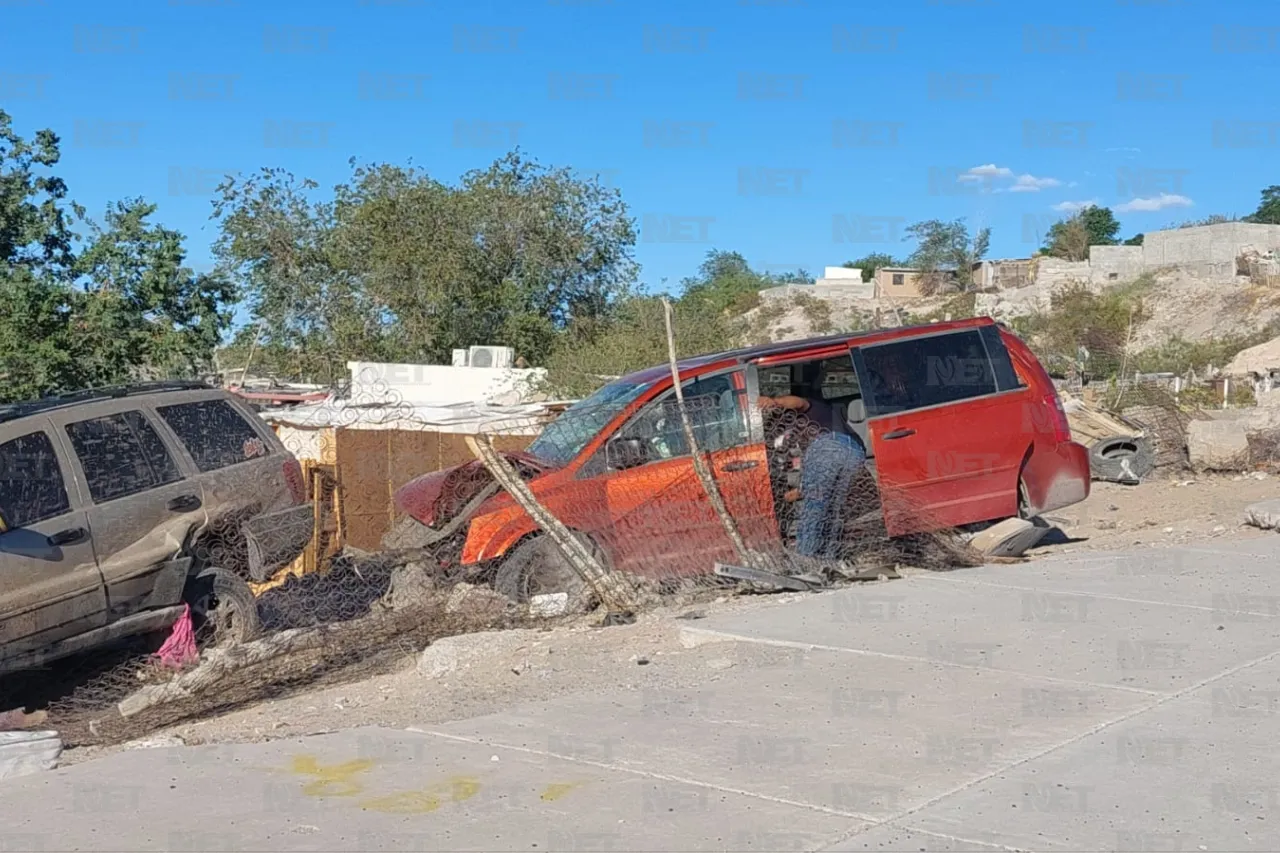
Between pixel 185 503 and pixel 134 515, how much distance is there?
405 mm

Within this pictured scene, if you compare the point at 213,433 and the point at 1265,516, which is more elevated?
the point at 213,433

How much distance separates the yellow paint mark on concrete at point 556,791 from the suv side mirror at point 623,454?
165 inches

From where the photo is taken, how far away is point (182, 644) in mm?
8352

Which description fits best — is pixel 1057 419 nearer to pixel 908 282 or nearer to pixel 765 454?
pixel 765 454

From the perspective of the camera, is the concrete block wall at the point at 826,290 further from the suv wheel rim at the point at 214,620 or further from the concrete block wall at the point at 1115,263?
the suv wheel rim at the point at 214,620

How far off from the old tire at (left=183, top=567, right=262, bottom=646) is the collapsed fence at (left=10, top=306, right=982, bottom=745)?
0.14 ft

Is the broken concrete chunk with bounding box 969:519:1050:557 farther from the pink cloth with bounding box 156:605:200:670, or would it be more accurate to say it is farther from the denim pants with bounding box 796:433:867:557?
the pink cloth with bounding box 156:605:200:670

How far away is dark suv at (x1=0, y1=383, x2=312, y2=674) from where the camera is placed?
25.4 ft

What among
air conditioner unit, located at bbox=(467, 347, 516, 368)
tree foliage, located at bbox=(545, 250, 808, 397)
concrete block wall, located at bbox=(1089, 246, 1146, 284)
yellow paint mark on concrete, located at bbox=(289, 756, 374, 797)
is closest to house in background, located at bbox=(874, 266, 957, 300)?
concrete block wall, located at bbox=(1089, 246, 1146, 284)

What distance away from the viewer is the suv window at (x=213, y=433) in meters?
9.12

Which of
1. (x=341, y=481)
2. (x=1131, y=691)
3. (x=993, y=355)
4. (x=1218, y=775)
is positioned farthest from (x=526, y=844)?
(x=341, y=481)

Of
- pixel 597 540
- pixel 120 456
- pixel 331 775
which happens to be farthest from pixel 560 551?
pixel 331 775

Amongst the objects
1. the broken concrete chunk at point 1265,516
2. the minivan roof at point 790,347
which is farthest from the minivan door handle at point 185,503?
the broken concrete chunk at point 1265,516

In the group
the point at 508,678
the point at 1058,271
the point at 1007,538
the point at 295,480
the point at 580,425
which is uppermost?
the point at 1058,271
